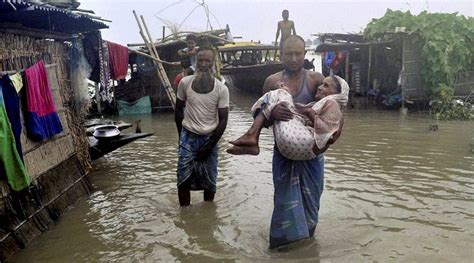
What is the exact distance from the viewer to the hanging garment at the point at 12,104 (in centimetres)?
430

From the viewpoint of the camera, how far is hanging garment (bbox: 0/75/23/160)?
430 cm

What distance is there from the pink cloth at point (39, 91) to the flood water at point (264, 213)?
123 centimetres

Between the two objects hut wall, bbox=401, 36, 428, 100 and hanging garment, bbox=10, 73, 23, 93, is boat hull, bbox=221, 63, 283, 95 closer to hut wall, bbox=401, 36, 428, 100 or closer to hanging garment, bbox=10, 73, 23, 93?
hut wall, bbox=401, 36, 428, 100

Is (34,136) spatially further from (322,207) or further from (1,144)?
(322,207)

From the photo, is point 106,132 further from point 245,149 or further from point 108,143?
point 245,149

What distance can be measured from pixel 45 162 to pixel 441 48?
35.8 ft

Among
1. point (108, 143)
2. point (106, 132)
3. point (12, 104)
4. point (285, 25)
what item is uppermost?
point (285, 25)

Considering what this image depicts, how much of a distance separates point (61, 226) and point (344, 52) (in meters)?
13.2

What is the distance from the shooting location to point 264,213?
4977mm

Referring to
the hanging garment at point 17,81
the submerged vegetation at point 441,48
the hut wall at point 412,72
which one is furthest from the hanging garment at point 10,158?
the hut wall at point 412,72

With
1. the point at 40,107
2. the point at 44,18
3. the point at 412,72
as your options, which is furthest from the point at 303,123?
the point at 412,72

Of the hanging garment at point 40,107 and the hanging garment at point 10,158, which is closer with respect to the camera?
the hanging garment at point 10,158

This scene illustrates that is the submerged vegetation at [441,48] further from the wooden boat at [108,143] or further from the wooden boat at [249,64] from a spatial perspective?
the wooden boat at [108,143]

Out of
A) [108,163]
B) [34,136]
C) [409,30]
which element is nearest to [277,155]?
[34,136]
